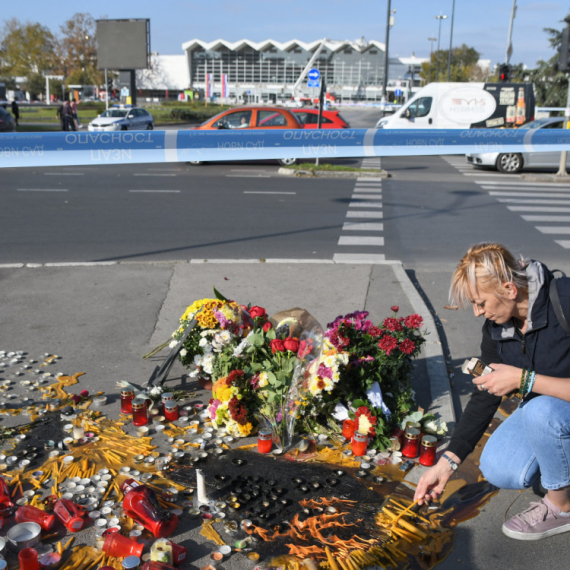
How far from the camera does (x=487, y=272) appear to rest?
8.12ft

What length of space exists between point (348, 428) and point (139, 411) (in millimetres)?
1286

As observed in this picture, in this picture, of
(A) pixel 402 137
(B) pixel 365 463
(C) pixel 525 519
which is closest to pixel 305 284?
(A) pixel 402 137

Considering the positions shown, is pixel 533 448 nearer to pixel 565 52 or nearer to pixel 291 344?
pixel 291 344

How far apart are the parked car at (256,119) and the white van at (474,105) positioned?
678 cm

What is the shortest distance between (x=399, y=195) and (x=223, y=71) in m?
116

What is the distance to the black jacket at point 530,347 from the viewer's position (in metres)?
2.55

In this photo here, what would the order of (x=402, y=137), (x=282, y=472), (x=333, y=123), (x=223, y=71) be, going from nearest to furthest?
1. (x=282, y=472)
2. (x=402, y=137)
3. (x=333, y=123)
4. (x=223, y=71)

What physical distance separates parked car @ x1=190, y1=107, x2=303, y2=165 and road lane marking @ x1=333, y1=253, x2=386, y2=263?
1051 centimetres

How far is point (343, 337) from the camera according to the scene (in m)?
3.68

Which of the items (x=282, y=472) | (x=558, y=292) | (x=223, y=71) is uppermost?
(x=223, y=71)

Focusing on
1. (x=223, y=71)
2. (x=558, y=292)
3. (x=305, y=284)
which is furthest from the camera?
(x=223, y=71)

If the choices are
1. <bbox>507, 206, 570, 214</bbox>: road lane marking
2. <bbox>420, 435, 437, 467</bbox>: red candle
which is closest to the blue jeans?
<bbox>420, 435, 437, 467</bbox>: red candle

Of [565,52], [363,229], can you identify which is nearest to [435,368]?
[363,229]

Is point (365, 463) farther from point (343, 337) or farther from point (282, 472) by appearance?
point (343, 337)
